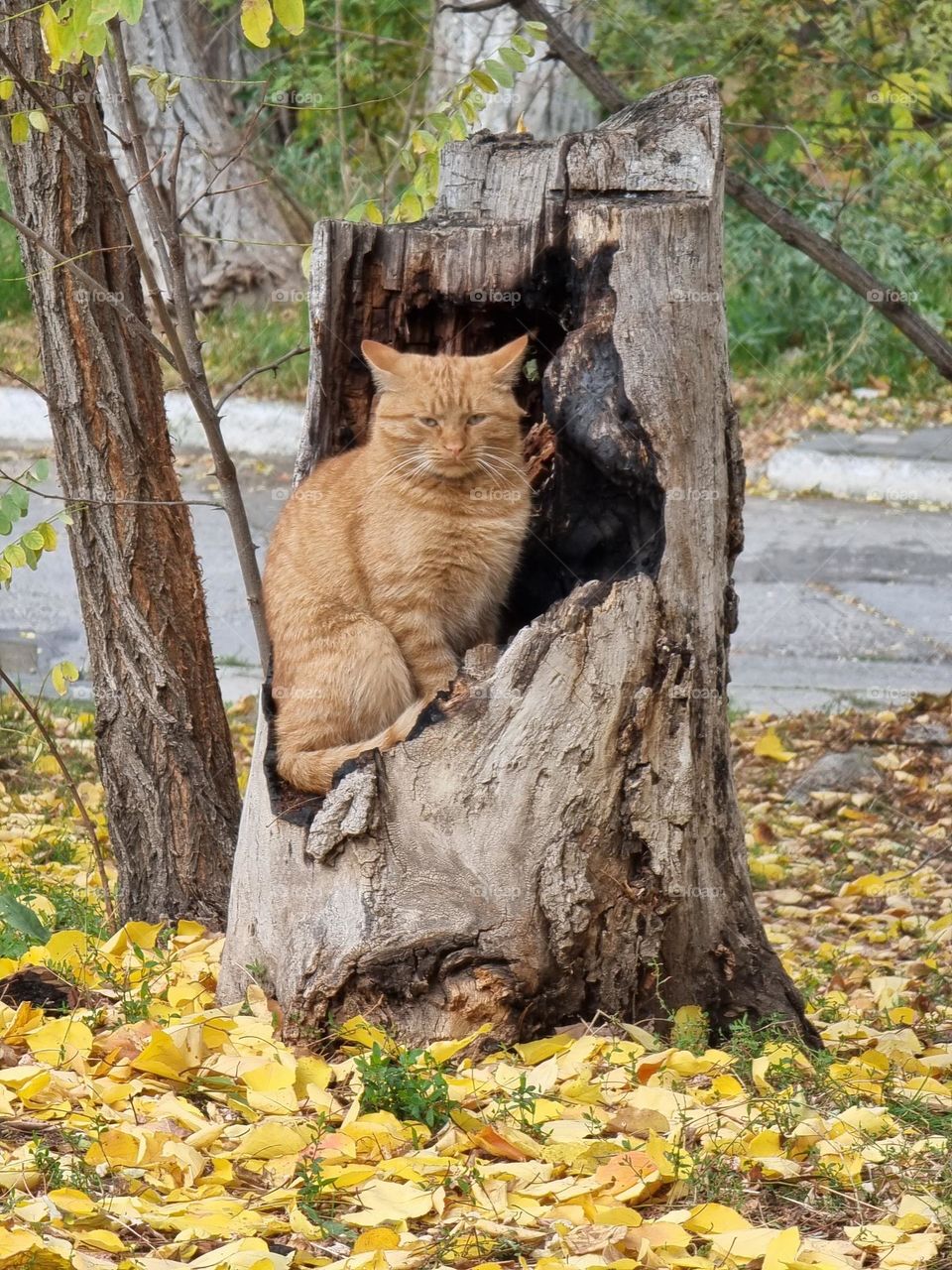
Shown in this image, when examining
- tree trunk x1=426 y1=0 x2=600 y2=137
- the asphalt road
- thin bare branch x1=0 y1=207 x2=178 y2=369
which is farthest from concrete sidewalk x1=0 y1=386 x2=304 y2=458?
thin bare branch x1=0 y1=207 x2=178 y2=369

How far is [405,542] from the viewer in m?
3.85

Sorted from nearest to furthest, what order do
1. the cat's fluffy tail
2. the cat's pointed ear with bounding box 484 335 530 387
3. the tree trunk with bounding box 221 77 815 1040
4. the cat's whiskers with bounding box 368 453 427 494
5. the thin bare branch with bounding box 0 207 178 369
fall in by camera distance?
1. the tree trunk with bounding box 221 77 815 1040
2. the cat's fluffy tail
3. the thin bare branch with bounding box 0 207 178 369
4. the cat's pointed ear with bounding box 484 335 530 387
5. the cat's whiskers with bounding box 368 453 427 494

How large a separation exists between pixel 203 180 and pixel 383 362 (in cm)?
798

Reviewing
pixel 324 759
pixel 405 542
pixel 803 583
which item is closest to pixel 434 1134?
pixel 324 759

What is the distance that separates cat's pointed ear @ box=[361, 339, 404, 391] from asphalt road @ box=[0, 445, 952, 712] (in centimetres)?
395

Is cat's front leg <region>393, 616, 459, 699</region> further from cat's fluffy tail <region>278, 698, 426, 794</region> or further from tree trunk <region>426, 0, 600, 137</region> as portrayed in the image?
tree trunk <region>426, 0, 600, 137</region>

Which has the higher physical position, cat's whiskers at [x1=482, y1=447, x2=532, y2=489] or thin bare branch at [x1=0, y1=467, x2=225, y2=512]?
cat's whiskers at [x1=482, y1=447, x2=532, y2=489]

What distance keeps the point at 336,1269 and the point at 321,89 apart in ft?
31.9

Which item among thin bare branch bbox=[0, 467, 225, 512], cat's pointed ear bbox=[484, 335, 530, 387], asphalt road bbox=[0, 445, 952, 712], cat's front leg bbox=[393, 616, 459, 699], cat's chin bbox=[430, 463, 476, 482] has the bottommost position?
asphalt road bbox=[0, 445, 952, 712]

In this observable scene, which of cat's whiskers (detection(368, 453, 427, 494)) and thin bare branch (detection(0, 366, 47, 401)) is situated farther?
cat's whiskers (detection(368, 453, 427, 494))

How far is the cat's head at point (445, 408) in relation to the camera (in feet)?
12.2

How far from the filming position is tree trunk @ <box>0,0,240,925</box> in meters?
4.00

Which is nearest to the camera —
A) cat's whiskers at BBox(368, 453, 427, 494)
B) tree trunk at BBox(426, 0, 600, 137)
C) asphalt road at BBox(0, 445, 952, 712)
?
cat's whiskers at BBox(368, 453, 427, 494)

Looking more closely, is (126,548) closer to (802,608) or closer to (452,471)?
(452,471)
